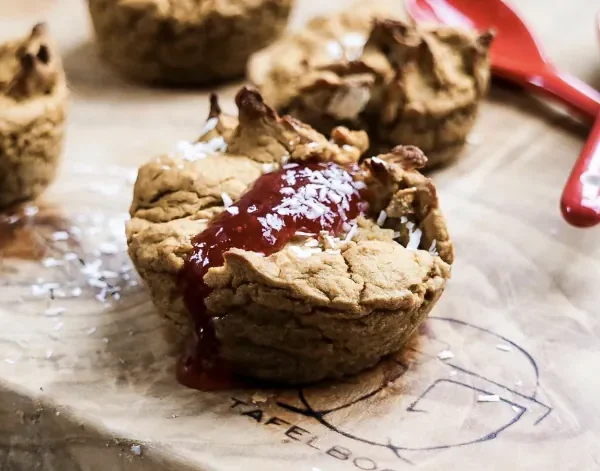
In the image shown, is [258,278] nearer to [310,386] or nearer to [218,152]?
[310,386]

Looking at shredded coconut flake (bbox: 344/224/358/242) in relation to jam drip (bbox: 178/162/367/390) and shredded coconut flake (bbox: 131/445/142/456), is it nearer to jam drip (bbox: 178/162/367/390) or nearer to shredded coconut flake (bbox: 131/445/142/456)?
jam drip (bbox: 178/162/367/390)

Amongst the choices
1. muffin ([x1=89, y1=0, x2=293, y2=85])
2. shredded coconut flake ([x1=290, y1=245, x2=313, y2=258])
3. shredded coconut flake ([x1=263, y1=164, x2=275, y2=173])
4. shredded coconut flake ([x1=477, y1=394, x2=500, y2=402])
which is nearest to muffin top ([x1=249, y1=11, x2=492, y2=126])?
muffin ([x1=89, y1=0, x2=293, y2=85])

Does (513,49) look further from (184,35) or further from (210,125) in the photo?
(210,125)

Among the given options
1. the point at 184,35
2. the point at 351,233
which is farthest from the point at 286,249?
the point at 184,35

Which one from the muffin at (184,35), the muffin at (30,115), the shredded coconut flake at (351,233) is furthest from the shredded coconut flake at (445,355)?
the muffin at (184,35)

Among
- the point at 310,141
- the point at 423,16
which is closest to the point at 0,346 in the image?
the point at 310,141
